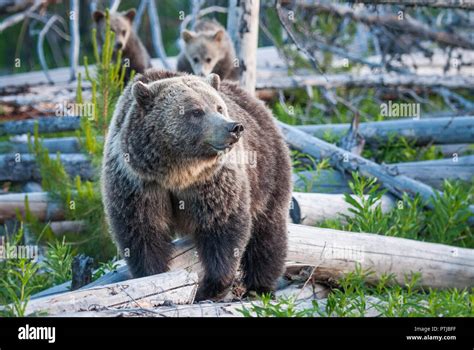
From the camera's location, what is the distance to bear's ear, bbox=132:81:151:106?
16.3 ft

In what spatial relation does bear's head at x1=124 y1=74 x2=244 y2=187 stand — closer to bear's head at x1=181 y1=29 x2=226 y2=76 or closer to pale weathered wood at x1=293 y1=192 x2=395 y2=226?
pale weathered wood at x1=293 y1=192 x2=395 y2=226

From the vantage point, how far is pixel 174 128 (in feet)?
16.1

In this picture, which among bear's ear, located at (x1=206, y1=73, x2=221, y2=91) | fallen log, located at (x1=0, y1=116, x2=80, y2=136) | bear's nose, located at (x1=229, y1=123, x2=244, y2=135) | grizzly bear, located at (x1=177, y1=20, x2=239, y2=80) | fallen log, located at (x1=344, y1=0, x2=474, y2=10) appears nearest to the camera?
bear's nose, located at (x1=229, y1=123, x2=244, y2=135)

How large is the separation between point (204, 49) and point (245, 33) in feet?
8.88

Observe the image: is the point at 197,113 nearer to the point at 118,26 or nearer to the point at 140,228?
the point at 140,228

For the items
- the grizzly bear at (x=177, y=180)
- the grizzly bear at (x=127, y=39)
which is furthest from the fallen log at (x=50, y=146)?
the grizzly bear at (x=177, y=180)

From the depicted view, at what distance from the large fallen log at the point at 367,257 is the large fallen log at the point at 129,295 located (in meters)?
0.58

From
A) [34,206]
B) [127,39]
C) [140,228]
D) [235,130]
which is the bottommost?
[34,206]

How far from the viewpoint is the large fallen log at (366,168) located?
726 centimetres

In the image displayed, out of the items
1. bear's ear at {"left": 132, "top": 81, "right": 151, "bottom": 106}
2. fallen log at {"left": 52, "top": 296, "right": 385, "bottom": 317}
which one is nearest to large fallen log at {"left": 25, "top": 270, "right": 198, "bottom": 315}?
fallen log at {"left": 52, "top": 296, "right": 385, "bottom": 317}

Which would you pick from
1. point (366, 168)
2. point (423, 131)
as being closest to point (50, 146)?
point (366, 168)

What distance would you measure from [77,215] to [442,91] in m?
5.35

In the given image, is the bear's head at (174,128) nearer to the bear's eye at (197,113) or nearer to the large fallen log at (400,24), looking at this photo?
the bear's eye at (197,113)
